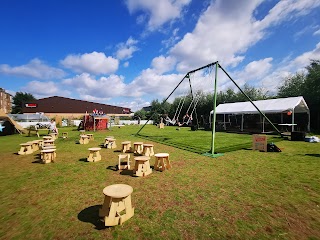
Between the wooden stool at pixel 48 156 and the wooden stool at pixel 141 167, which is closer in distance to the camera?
the wooden stool at pixel 141 167

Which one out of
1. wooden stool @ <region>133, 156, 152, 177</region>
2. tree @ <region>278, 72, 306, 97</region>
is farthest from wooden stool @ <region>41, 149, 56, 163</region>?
tree @ <region>278, 72, 306, 97</region>

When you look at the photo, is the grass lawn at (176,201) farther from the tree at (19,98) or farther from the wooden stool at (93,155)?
the tree at (19,98)

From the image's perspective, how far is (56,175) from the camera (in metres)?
6.93

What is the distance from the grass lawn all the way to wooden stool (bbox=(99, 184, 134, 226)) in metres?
0.13

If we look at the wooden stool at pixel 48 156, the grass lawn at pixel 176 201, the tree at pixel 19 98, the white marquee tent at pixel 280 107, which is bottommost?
the grass lawn at pixel 176 201

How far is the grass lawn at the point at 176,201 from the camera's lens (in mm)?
3488

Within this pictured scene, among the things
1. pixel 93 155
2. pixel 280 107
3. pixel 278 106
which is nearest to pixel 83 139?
pixel 93 155

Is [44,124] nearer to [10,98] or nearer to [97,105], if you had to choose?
[97,105]

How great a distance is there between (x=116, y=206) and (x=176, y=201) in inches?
64.5

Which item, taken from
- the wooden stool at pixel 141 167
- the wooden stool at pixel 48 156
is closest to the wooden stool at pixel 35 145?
the wooden stool at pixel 48 156

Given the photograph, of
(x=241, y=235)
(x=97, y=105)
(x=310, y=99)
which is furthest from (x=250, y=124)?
(x=97, y=105)

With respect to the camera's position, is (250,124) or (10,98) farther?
(10,98)

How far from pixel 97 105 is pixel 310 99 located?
5099 cm

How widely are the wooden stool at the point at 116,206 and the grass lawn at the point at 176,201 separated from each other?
0.13m
